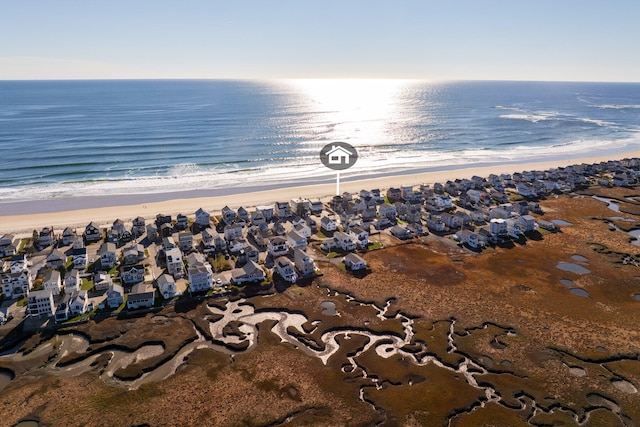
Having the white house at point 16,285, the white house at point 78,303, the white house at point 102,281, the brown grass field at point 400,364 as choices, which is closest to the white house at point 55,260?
the white house at point 16,285

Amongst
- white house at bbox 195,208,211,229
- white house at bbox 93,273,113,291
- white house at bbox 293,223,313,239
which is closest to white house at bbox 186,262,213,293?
white house at bbox 93,273,113,291

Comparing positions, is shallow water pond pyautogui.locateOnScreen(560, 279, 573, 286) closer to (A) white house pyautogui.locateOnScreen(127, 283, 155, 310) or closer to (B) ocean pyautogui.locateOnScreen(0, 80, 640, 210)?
(A) white house pyautogui.locateOnScreen(127, 283, 155, 310)

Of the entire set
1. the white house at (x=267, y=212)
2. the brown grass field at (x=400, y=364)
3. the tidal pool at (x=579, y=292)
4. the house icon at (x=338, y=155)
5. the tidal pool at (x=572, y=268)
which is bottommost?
the brown grass field at (x=400, y=364)

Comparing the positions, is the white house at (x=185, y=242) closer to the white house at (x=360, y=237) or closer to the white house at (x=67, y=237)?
the white house at (x=67, y=237)

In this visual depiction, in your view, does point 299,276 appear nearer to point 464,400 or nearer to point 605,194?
point 464,400

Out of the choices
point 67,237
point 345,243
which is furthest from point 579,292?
point 67,237

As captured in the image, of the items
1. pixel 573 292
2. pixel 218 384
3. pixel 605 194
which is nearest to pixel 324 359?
pixel 218 384
